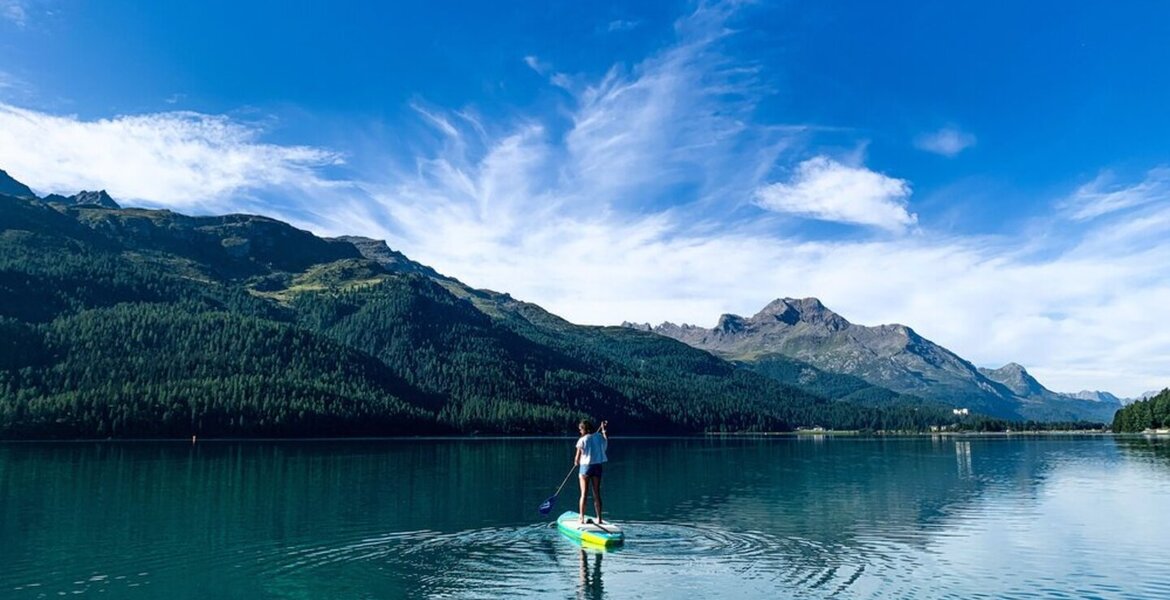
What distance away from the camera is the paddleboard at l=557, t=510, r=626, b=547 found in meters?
41.4

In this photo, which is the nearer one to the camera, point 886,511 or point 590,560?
point 590,560

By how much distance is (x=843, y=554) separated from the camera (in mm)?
41781

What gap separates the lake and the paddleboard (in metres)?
0.87

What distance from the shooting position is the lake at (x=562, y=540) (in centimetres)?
3338

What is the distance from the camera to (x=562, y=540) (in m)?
44.0

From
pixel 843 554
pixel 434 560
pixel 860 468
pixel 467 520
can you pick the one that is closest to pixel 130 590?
pixel 434 560

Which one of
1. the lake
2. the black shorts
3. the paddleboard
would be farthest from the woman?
the lake

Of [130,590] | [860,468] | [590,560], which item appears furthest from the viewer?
[860,468]

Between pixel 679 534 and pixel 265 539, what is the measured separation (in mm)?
23894

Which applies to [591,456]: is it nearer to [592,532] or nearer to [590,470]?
[590,470]

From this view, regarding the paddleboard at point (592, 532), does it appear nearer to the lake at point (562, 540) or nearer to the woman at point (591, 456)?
the woman at point (591, 456)

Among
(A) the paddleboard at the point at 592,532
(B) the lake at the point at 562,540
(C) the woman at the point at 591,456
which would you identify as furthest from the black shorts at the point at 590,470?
(B) the lake at the point at 562,540

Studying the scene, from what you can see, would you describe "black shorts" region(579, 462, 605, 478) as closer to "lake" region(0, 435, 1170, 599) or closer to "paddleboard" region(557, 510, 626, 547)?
"paddleboard" region(557, 510, 626, 547)

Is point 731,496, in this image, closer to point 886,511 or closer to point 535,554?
point 886,511
